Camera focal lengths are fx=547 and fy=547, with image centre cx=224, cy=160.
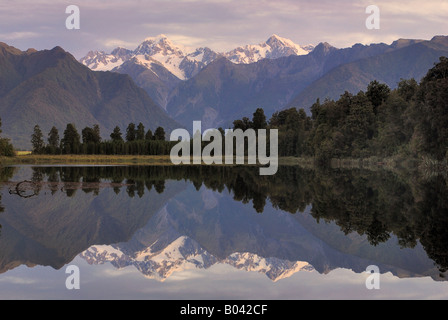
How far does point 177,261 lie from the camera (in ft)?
85.0

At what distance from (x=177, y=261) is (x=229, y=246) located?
14.6 feet

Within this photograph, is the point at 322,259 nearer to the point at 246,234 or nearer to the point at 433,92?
the point at 246,234

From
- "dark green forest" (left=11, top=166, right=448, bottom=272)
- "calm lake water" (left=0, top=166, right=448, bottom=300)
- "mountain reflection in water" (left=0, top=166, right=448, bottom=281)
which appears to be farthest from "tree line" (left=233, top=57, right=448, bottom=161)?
"calm lake water" (left=0, top=166, right=448, bottom=300)

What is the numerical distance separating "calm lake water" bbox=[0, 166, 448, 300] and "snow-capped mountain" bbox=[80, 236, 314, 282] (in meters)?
0.09

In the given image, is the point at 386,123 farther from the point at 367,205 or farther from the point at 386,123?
the point at 367,205

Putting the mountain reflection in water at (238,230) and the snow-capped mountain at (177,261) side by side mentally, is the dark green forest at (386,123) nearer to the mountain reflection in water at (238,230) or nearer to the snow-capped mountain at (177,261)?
the mountain reflection in water at (238,230)

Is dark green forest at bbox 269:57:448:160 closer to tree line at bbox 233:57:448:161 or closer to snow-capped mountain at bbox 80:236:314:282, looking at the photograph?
tree line at bbox 233:57:448:161

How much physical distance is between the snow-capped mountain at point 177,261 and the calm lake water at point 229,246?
86 millimetres

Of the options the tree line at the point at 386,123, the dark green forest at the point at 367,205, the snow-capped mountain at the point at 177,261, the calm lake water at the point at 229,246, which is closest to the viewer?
the calm lake water at the point at 229,246

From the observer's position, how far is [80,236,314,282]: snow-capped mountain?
76.0ft

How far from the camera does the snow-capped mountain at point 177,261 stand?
2316 centimetres

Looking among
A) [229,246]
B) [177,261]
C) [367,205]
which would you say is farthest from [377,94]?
[177,261]

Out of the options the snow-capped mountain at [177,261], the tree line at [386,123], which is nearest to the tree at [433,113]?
the tree line at [386,123]
